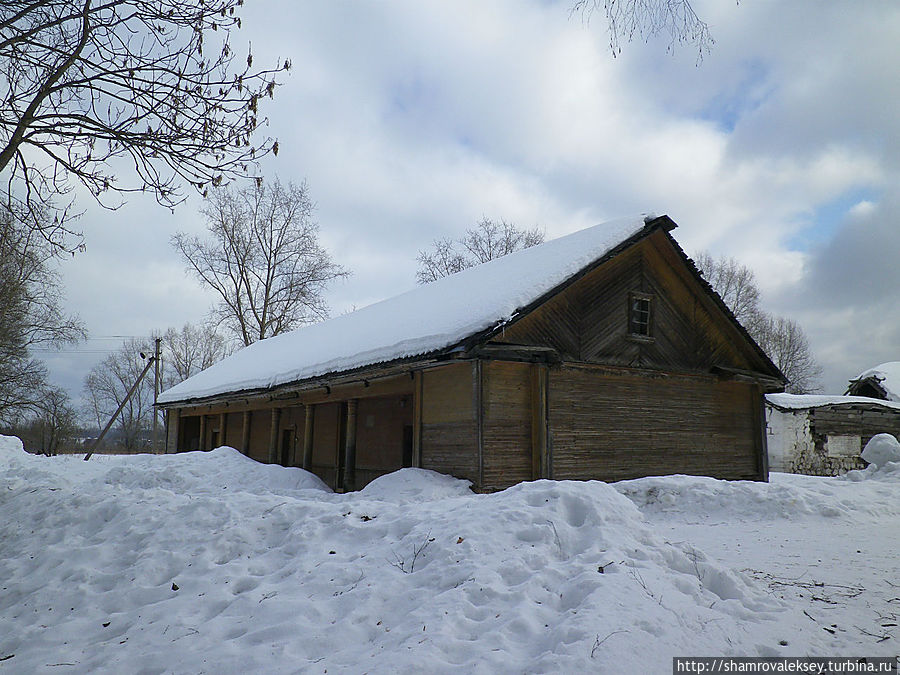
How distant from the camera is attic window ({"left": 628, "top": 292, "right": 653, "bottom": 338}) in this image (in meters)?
13.0

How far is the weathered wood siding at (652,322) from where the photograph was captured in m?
11.7

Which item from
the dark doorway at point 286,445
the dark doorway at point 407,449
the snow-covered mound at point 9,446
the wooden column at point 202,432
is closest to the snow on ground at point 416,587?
the dark doorway at point 407,449

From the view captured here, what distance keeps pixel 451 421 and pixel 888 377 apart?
103 feet

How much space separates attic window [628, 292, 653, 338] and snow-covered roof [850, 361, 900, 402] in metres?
24.3

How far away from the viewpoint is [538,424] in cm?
1102

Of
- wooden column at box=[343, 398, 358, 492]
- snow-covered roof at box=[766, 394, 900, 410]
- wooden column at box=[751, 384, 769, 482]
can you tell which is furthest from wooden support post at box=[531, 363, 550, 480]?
snow-covered roof at box=[766, 394, 900, 410]

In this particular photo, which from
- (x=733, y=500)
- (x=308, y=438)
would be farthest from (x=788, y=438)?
(x=308, y=438)

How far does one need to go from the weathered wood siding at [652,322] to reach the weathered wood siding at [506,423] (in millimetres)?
627

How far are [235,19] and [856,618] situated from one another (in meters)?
7.13

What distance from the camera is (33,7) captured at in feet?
18.4

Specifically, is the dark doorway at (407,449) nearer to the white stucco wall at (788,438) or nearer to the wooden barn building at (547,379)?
the wooden barn building at (547,379)

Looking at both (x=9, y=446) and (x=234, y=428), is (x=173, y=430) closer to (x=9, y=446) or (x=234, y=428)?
(x=234, y=428)

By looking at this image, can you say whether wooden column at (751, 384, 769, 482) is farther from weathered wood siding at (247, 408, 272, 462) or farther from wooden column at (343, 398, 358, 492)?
weathered wood siding at (247, 408, 272, 462)

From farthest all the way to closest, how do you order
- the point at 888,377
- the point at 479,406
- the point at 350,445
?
the point at 888,377 → the point at 350,445 → the point at 479,406
